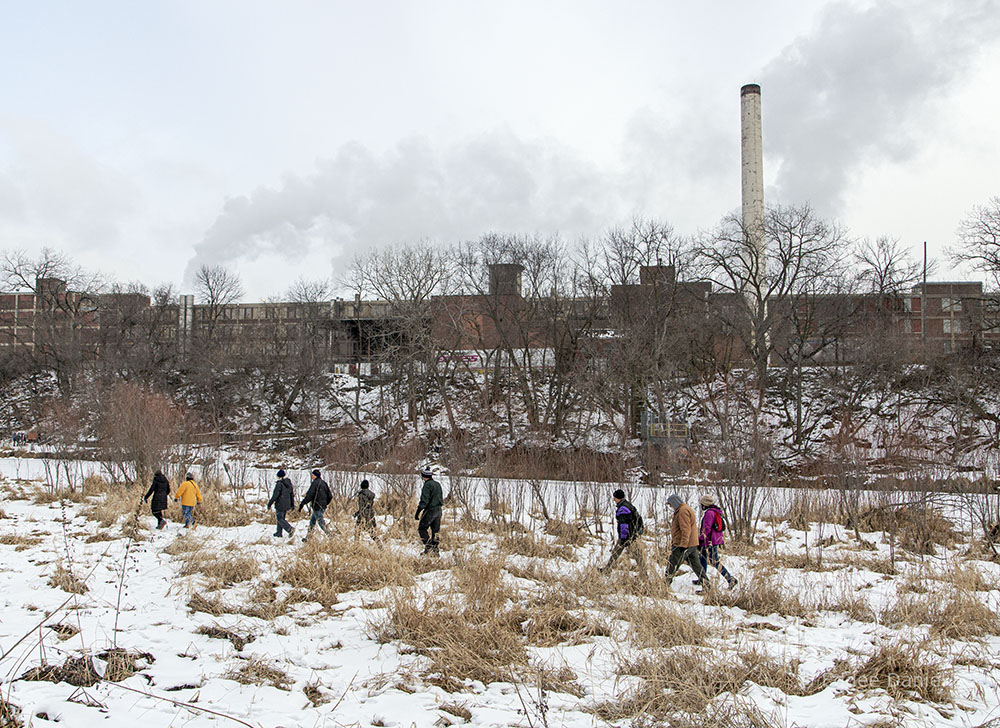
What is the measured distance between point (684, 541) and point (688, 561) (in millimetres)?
425

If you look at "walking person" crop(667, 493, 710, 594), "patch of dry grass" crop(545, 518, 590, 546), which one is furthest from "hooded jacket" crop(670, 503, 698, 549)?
"patch of dry grass" crop(545, 518, 590, 546)

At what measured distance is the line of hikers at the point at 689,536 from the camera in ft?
34.3

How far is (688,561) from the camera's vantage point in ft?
35.0

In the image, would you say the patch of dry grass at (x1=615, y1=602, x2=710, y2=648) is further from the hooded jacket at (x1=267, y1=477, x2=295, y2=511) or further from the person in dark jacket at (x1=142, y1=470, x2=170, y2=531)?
the person in dark jacket at (x1=142, y1=470, x2=170, y2=531)

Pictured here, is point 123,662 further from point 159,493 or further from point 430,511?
point 159,493

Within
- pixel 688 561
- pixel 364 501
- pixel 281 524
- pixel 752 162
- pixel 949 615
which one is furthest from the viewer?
pixel 752 162

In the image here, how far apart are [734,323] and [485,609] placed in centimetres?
3181

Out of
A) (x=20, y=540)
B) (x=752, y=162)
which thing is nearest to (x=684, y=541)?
(x=20, y=540)

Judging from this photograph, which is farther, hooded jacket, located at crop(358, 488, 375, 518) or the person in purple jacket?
hooded jacket, located at crop(358, 488, 375, 518)

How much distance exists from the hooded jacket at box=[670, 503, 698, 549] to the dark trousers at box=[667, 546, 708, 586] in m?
0.09

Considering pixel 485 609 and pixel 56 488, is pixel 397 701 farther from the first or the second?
pixel 56 488

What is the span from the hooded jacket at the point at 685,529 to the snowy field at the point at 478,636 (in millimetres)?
691

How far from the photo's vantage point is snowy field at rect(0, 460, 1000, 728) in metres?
6.18

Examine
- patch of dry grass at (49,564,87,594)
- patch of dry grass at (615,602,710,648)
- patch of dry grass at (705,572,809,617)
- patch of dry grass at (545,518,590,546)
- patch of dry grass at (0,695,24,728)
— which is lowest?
patch of dry grass at (545,518,590,546)
